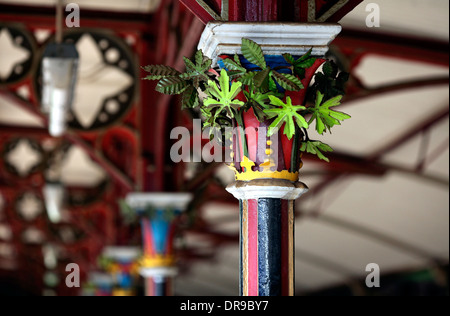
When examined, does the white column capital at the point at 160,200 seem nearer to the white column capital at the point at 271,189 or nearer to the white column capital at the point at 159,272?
the white column capital at the point at 159,272

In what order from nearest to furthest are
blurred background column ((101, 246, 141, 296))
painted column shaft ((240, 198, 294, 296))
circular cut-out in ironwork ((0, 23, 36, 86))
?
painted column shaft ((240, 198, 294, 296))
circular cut-out in ironwork ((0, 23, 36, 86))
blurred background column ((101, 246, 141, 296))

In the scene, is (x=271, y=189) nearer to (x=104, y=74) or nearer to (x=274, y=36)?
(x=274, y=36)

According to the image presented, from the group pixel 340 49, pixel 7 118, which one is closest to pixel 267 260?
pixel 340 49

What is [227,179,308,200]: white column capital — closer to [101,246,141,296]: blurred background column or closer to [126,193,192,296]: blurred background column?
[126,193,192,296]: blurred background column

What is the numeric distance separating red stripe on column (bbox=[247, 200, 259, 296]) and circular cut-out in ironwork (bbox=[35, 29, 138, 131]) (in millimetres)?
3455

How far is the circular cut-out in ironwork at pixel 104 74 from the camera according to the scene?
821 cm

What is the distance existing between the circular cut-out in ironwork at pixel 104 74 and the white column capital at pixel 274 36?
10.7 feet

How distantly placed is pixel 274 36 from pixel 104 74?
23.8 ft

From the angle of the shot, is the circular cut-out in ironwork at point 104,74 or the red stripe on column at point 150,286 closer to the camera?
the circular cut-out in ironwork at point 104,74

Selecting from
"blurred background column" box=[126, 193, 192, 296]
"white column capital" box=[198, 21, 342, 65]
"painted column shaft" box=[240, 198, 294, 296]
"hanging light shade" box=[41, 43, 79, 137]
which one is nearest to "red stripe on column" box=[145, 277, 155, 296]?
"blurred background column" box=[126, 193, 192, 296]

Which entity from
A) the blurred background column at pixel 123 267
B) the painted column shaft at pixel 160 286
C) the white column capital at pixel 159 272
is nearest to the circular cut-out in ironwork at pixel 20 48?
the white column capital at pixel 159 272

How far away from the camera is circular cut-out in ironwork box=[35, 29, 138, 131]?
26.9 ft

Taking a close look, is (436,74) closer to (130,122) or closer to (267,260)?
(130,122)

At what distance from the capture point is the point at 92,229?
15.7 metres
